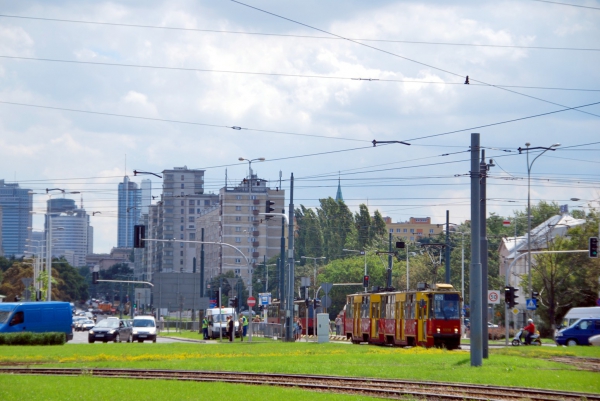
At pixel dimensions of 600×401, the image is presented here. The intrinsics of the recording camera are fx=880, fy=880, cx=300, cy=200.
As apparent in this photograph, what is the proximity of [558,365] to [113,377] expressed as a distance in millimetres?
13257

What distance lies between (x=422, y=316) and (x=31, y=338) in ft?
59.5

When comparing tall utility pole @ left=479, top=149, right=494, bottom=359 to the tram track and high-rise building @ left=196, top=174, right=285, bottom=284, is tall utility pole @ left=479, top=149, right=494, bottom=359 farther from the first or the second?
high-rise building @ left=196, top=174, right=285, bottom=284

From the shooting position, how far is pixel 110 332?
2013 inches

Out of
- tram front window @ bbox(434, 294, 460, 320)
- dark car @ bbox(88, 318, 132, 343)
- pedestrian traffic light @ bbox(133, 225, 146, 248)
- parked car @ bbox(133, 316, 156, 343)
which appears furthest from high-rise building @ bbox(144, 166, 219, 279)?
tram front window @ bbox(434, 294, 460, 320)

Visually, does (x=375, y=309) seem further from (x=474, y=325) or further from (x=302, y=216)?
(x=302, y=216)

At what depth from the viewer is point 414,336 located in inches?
1635

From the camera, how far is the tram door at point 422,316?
40656mm

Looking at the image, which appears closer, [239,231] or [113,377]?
[113,377]

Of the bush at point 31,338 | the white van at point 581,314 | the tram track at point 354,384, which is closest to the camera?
the tram track at point 354,384

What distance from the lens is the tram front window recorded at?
40.2m

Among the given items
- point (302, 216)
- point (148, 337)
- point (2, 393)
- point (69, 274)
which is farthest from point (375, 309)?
point (69, 274)

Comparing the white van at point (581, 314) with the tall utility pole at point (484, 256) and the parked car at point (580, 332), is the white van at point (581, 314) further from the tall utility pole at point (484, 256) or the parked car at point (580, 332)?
the tall utility pole at point (484, 256)

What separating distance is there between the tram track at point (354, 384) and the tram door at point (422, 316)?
1851 cm

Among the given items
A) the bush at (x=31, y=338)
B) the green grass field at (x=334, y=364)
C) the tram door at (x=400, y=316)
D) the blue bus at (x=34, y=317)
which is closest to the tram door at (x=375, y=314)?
the tram door at (x=400, y=316)
